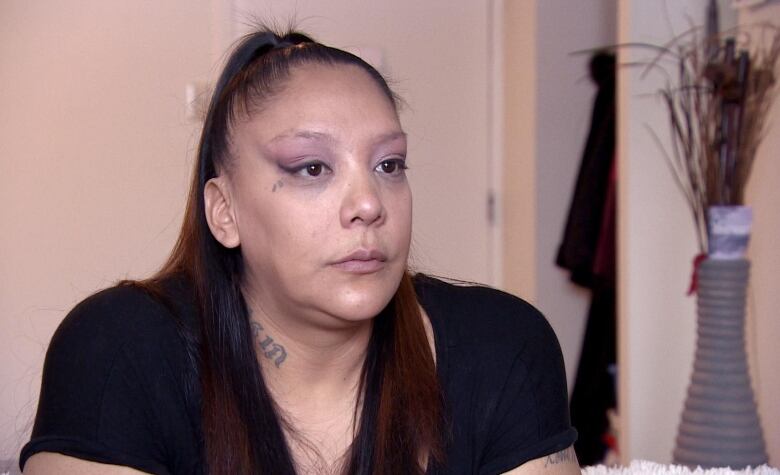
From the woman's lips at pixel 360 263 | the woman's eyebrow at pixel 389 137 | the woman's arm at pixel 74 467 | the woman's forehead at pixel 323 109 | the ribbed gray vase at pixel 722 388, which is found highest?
the woman's forehead at pixel 323 109

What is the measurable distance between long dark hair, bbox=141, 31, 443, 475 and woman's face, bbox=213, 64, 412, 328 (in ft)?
0.14

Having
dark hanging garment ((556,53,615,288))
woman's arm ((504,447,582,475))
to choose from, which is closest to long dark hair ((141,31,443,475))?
woman's arm ((504,447,582,475))

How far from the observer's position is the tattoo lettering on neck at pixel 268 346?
129 cm

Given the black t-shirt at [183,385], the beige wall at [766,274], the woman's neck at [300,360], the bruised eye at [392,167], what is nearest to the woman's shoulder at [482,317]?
the black t-shirt at [183,385]

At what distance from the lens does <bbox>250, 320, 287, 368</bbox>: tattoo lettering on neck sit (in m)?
1.29

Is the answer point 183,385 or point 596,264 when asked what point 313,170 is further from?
point 596,264

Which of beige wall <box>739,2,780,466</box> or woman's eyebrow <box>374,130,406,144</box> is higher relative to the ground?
woman's eyebrow <box>374,130,406,144</box>

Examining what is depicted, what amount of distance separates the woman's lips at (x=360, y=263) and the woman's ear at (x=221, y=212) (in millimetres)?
179

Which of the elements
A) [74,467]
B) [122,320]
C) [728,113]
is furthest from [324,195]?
[728,113]

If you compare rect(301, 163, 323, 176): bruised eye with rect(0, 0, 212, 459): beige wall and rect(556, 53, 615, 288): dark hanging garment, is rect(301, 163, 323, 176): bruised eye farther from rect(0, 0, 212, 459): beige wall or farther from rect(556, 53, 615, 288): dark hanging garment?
rect(556, 53, 615, 288): dark hanging garment

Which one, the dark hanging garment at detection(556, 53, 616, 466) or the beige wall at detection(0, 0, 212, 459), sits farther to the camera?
the dark hanging garment at detection(556, 53, 616, 466)

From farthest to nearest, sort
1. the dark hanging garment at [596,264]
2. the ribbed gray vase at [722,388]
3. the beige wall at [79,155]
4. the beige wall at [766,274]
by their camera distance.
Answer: the dark hanging garment at [596,264] → the beige wall at [79,155] → the beige wall at [766,274] → the ribbed gray vase at [722,388]

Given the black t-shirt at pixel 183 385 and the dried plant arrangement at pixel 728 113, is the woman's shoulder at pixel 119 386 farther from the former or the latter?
the dried plant arrangement at pixel 728 113

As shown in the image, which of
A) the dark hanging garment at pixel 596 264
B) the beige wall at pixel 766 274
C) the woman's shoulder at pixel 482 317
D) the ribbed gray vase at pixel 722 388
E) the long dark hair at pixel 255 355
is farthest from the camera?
the dark hanging garment at pixel 596 264
